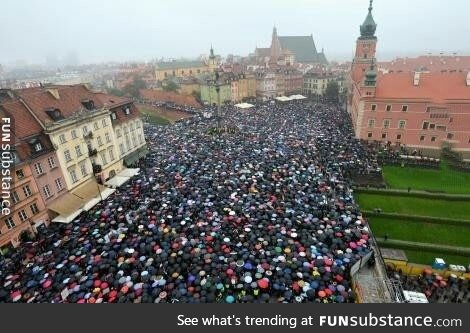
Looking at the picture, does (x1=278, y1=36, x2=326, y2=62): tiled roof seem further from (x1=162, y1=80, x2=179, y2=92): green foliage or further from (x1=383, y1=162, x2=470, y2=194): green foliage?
(x1=383, y1=162, x2=470, y2=194): green foliage

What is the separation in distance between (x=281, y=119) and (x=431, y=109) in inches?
1069

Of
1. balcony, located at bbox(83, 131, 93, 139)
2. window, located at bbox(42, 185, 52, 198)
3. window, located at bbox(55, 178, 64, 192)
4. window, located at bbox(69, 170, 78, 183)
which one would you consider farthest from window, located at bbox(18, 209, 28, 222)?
balcony, located at bbox(83, 131, 93, 139)

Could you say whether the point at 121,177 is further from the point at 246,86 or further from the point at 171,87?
the point at 171,87

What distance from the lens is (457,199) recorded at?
33656mm

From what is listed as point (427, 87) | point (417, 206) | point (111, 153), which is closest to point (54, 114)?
point (111, 153)

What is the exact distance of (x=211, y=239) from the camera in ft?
78.9

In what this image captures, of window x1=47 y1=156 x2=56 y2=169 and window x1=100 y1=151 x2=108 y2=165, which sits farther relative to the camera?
window x1=100 y1=151 x2=108 y2=165

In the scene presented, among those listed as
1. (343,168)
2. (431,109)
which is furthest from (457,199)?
(431,109)

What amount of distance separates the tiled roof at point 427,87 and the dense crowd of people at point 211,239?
1484 centimetres

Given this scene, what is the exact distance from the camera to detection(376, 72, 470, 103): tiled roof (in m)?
45.6

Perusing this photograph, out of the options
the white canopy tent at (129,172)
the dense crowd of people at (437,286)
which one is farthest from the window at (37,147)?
the dense crowd of people at (437,286)

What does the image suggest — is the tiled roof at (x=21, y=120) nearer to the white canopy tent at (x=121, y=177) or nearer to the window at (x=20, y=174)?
the window at (x=20, y=174)

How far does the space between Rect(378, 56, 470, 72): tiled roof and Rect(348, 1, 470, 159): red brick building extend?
157 feet

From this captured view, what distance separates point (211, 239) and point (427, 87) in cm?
4557
